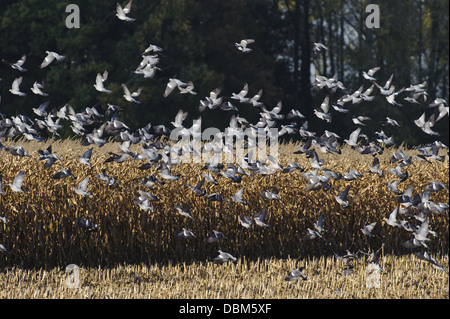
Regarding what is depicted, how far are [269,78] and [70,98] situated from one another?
317 inches

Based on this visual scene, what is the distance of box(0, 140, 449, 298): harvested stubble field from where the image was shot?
625 centimetres

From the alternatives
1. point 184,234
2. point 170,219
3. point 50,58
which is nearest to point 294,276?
point 184,234

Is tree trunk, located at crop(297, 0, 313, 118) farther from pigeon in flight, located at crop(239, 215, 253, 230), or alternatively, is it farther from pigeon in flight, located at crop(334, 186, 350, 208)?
pigeon in flight, located at crop(239, 215, 253, 230)

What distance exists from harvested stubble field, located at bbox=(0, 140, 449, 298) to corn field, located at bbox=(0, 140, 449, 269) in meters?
0.01

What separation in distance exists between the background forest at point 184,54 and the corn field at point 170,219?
38.1ft

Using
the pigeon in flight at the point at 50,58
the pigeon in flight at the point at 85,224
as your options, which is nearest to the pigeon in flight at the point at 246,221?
the pigeon in flight at the point at 85,224

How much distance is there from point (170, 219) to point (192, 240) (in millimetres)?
360

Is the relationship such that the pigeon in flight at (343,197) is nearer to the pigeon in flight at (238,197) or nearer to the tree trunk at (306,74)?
the pigeon in flight at (238,197)

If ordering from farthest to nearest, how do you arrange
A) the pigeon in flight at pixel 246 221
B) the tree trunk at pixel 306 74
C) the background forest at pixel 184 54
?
the tree trunk at pixel 306 74, the background forest at pixel 184 54, the pigeon in flight at pixel 246 221

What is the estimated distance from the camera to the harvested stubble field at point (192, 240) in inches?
246

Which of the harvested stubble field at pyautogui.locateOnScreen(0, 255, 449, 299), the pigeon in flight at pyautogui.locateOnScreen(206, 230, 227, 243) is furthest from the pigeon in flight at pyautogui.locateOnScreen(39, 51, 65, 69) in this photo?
the pigeon in flight at pyautogui.locateOnScreen(206, 230, 227, 243)

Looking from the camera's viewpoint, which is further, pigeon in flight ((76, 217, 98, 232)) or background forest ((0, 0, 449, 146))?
background forest ((0, 0, 449, 146))
